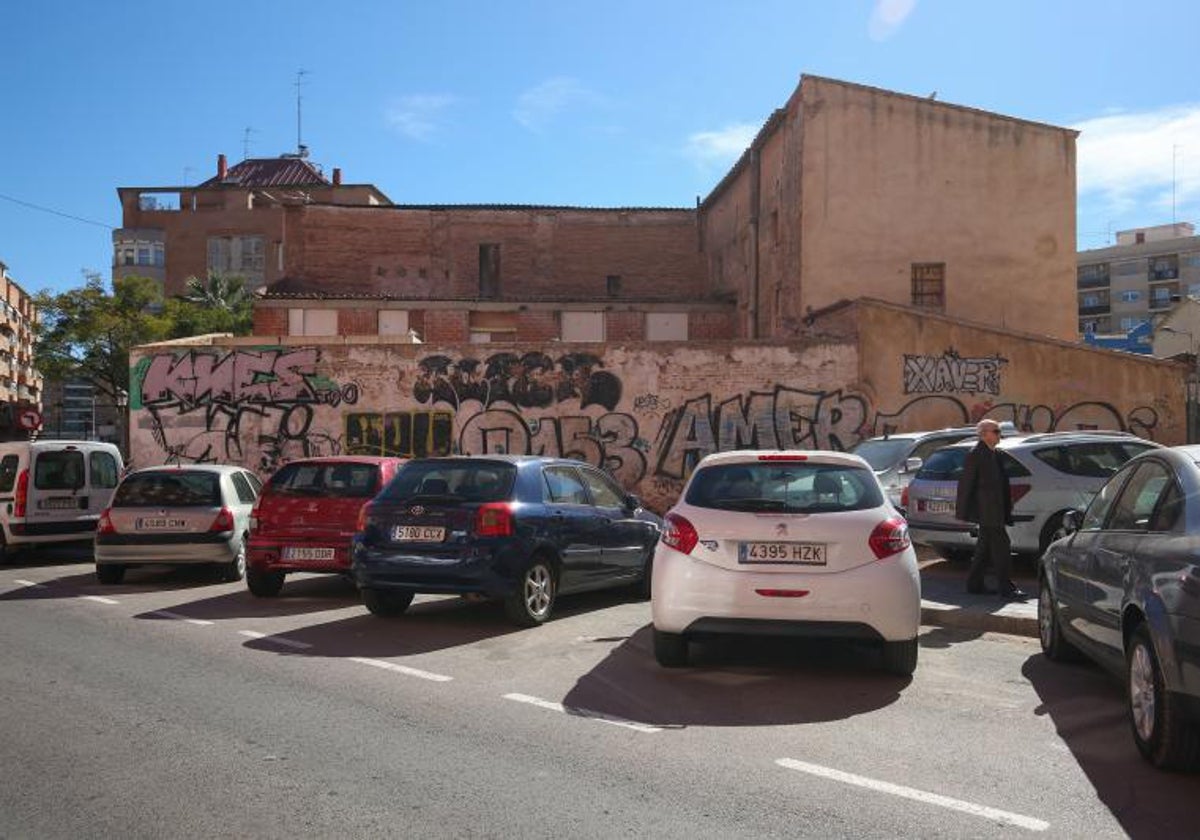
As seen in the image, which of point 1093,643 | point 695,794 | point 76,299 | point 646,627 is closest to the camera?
point 695,794

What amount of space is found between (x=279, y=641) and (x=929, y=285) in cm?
2374

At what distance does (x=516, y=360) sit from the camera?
22.8m

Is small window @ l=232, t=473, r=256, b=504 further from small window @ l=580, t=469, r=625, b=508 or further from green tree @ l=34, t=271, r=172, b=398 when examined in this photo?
green tree @ l=34, t=271, r=172, b=398

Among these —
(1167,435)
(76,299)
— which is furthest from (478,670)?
(76,299)

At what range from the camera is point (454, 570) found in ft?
30.1

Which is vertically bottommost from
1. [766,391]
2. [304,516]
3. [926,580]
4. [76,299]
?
[926,580]

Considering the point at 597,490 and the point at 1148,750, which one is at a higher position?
the point at 597,490

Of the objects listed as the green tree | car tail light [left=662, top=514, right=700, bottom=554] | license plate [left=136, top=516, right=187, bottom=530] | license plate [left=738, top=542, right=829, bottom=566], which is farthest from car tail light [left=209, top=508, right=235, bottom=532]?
the green tree

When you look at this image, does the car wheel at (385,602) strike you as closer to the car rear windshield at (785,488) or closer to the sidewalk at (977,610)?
the car rear windshield at (785,488)

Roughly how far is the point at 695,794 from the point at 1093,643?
306 cm

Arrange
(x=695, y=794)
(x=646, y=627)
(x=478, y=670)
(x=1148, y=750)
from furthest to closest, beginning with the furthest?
(x=646, y=627) < (x=478, y=670) < (x=1148, y=750) < (x=695, y=794)

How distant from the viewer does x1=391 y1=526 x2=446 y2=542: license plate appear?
30.6 ft

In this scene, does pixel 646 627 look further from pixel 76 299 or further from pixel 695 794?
pixel 76 299

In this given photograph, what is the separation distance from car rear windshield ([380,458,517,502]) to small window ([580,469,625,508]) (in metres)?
1.23
